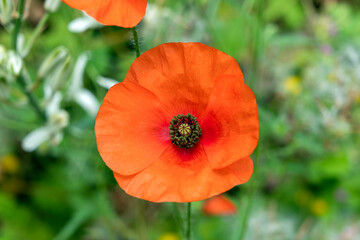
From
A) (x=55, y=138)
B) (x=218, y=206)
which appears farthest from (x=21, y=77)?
(x=218, y=206)

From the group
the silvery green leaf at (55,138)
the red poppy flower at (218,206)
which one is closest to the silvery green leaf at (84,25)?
the silvery green leaf at (55,138)

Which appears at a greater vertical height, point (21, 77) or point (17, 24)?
point (17, 24)

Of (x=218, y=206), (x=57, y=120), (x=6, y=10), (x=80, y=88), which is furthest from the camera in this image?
(x=218, y=206)

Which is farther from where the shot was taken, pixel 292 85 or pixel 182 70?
pixel 292 85

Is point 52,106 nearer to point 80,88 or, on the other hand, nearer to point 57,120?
point 57,120

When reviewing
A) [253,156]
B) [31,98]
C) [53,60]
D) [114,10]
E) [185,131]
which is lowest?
[253,156]

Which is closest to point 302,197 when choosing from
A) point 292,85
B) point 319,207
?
point 319,207

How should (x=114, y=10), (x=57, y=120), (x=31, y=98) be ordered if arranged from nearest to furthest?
1. (x=114, y=10)
2. (x=31, y=98)
3. (x=57, y=120)

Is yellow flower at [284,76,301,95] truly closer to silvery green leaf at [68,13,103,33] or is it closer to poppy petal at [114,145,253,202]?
silvery green leaf at [68,13,103,33]
